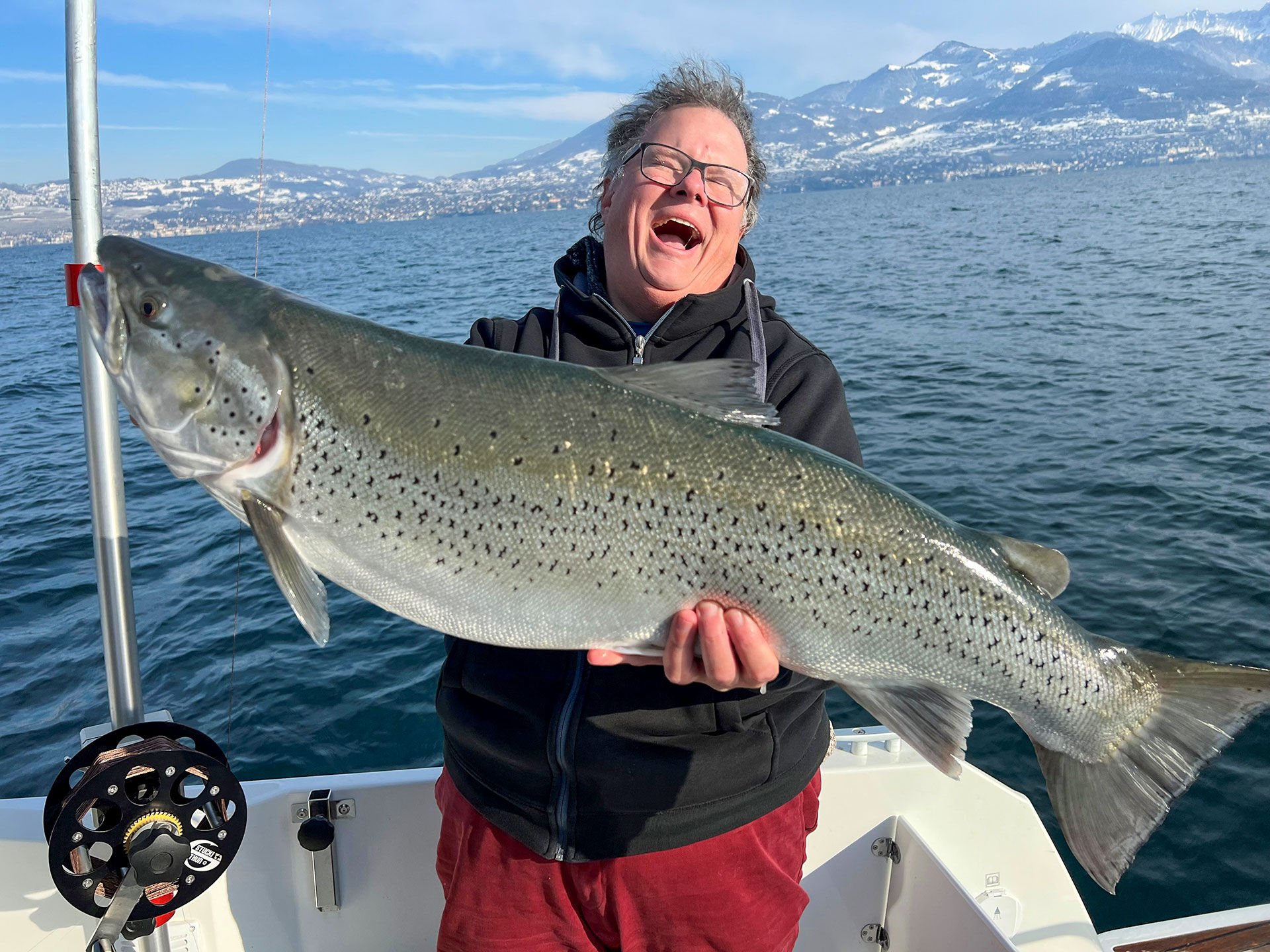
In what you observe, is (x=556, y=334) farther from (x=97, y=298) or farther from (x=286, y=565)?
(x=97, y=298)

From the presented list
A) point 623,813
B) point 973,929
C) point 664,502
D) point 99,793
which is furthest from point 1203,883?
point 99,793

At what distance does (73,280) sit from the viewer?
114 inches

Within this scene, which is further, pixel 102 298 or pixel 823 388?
pixel 823 388

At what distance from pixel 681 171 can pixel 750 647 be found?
6.07ft

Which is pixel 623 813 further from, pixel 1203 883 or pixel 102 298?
pixel 1203 883

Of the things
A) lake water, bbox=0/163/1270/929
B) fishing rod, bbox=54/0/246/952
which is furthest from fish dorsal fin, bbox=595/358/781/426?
lake water, bbox=0/163/1270/929

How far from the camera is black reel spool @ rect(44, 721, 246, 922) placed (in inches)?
120

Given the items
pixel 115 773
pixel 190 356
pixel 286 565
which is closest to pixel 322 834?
pixel 115 773

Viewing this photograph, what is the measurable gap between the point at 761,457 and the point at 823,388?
51cm

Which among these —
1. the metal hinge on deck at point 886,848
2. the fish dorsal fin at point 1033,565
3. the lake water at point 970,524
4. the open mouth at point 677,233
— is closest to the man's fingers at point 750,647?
the fish dorsal fin at point 1033,565

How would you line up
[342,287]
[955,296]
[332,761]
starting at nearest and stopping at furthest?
[332,761]
[955,296]
[342,287]

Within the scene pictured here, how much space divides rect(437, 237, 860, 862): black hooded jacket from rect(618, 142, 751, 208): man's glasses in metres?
0.73

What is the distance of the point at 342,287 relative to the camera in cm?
4644

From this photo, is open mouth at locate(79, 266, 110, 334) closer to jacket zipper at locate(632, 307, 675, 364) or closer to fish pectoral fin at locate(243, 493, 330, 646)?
fish pectoral fin at locate(243, 493, 330, 646)
